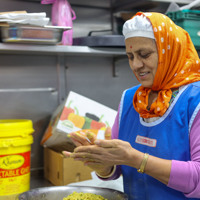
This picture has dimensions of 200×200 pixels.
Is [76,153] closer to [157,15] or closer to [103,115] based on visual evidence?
[157,15]

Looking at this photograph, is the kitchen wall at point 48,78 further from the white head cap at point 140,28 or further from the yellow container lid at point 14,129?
the white head cap at point 140,28

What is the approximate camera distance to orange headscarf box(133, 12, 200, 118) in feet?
3.82

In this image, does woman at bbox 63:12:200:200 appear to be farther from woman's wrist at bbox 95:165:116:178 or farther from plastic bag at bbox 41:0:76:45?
plastic bag at bbox 41:0:76:45

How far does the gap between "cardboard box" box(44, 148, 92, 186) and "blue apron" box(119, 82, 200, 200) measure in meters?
0.55

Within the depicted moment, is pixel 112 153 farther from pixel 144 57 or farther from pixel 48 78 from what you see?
pixel 48 78

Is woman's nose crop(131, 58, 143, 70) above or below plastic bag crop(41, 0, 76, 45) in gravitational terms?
below

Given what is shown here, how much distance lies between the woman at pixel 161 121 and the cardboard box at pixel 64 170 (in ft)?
1.94

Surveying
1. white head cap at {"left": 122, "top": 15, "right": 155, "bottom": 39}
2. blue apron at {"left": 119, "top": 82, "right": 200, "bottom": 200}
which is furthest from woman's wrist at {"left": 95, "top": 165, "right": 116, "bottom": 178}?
white head cap at {"left": 122, "top": 15, "right": 155, "bottom": 39}

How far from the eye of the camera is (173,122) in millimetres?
1163

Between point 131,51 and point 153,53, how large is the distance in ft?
0.28

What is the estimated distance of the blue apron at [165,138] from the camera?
1.14 m

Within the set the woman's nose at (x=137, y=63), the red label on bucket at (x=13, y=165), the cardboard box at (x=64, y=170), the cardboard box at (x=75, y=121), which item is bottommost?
the cardboard box at (x=64, y=170)

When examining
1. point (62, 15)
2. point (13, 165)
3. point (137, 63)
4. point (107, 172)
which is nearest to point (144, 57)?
point (137, 63)

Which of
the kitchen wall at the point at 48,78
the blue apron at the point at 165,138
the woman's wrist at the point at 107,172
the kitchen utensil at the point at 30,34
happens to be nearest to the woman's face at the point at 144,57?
the blue apron at the point at 165,138
